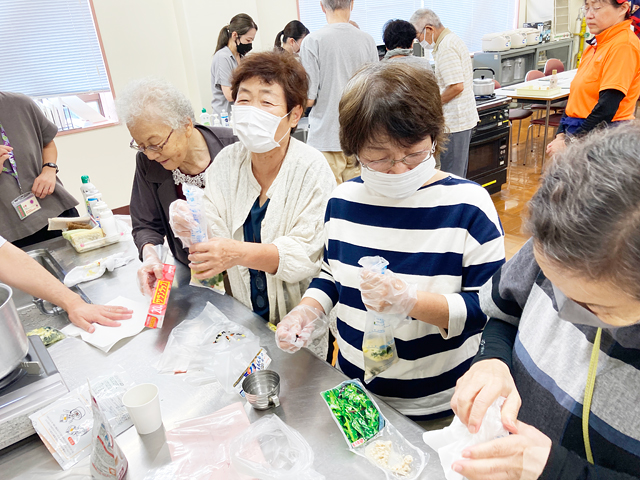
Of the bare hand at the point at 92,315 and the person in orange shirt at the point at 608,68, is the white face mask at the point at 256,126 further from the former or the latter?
the person in orange shirt at the point at 608,68

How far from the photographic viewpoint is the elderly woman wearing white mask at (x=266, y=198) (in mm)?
1476

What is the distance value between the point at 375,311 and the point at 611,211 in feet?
2.25

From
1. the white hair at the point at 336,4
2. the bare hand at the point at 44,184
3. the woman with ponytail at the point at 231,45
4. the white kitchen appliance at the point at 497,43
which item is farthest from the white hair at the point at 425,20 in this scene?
the white kitchen appliance at the point at 497,43

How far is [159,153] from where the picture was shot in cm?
177

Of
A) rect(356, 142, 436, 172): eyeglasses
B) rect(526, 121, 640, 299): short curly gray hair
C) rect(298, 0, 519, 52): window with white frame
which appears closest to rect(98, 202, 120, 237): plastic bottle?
rect(356, 142, 436, 172): eyeglasses

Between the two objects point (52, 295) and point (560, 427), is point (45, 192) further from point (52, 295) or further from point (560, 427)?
point (560, 427)

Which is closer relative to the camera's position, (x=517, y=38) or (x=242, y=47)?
(x=242, y=47)

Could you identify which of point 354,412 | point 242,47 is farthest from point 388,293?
point 242,47

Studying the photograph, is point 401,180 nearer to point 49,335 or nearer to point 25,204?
point 49,335

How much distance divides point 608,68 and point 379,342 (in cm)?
288

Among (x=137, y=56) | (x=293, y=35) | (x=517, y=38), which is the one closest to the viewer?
(x=293, y=35)

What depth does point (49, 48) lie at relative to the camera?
4.44m

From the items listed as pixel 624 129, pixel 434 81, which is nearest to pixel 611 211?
pixel 624 129

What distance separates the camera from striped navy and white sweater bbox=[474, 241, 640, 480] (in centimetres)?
64
